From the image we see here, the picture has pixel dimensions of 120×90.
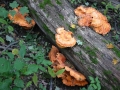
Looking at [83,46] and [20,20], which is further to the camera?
[20,20]

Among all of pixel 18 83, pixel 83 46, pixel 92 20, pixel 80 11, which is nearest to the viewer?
pixel 18 83

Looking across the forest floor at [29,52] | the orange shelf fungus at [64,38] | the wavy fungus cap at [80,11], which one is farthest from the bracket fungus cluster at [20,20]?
the wavy fungus cap at [80,11]

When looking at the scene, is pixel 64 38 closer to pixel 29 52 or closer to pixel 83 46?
pixel 83 46

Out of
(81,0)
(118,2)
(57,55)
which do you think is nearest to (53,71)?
(57,55)

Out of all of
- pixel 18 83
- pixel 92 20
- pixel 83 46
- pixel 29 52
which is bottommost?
pixel 29 52

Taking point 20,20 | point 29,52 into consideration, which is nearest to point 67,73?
point 29,52

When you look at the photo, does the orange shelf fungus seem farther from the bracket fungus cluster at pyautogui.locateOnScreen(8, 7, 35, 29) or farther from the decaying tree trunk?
the bracket fungus cluster at pyautogui.locateOnScreen(8, 7, 35, 29)
